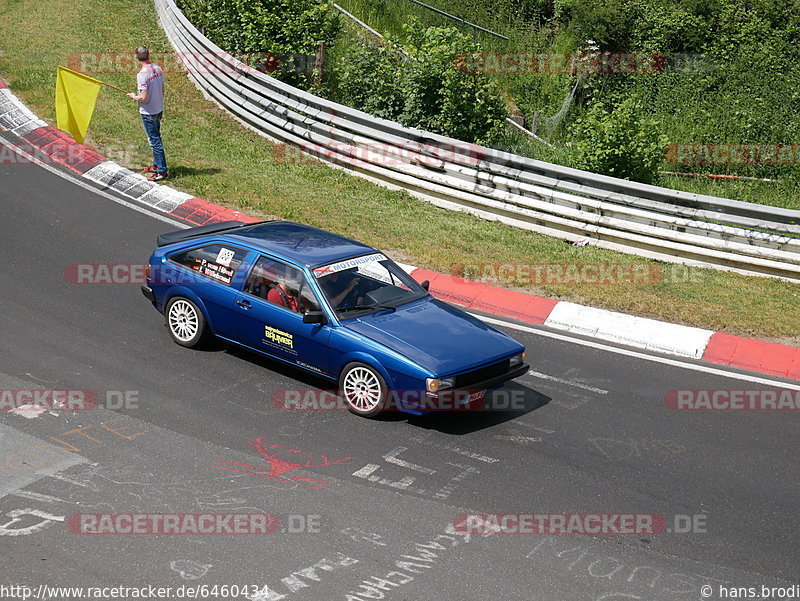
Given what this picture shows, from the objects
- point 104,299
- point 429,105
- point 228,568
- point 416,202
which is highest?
point 429,105

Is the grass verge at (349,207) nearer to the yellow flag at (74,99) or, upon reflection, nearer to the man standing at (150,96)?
the man standing at (150,96)

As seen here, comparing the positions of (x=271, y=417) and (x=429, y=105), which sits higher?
(x=429, y=105)

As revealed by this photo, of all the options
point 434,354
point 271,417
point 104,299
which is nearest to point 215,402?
point 271,417

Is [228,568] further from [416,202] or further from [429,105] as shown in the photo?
[429,105]

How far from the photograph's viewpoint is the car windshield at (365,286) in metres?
Result: 9.30

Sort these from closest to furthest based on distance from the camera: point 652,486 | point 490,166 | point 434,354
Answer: point 652,486 → point 434,354 → point 490,166

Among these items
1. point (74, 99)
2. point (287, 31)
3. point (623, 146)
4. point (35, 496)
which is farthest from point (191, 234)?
point (287, 31)

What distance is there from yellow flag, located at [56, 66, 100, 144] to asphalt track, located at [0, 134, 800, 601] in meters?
4.71

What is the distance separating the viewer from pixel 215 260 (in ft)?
32.7

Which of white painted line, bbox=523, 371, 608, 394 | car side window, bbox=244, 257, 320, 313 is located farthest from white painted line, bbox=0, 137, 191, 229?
white painted line, bbox=523, 371, 608, 394

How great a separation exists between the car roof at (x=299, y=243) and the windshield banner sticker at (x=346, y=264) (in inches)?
2.2

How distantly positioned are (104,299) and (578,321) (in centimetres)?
572

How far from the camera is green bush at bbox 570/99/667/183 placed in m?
14.8

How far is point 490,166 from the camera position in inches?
570
